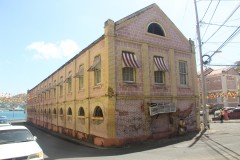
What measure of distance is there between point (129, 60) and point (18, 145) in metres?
9.74

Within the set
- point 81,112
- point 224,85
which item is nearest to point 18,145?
point 81,112

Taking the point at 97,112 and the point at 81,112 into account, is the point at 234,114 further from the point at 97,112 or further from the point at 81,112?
the point at 97,112

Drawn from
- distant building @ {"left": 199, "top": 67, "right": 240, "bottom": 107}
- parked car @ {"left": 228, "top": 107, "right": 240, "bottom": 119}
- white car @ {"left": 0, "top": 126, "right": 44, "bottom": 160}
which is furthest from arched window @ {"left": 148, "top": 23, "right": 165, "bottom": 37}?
distant building @ {"left": 199, "top": 67, "right": 240, "bottom": 107}

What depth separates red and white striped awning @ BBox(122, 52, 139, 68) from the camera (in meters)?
16.5

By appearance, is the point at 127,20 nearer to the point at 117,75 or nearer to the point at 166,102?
the point at 117,75

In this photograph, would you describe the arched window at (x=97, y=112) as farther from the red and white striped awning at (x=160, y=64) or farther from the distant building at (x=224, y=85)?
the distant building at (x=224, y=85)

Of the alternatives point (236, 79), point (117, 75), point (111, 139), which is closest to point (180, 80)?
point (117, 75)

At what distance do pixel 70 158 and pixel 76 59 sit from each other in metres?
11.7

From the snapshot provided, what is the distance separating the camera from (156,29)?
63.8 feet

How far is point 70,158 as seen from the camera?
12.6 metres

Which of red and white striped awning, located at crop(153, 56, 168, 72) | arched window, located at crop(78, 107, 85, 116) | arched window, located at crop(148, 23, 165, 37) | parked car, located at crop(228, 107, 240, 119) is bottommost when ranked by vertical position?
parked car, located at crop(228, 107, 240, 119)

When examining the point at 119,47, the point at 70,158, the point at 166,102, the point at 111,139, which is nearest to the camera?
the point at 70,158

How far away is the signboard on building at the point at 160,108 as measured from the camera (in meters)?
17.2

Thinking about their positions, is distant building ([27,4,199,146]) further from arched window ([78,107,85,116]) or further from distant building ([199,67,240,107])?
distant building ([199,67,240,107])
